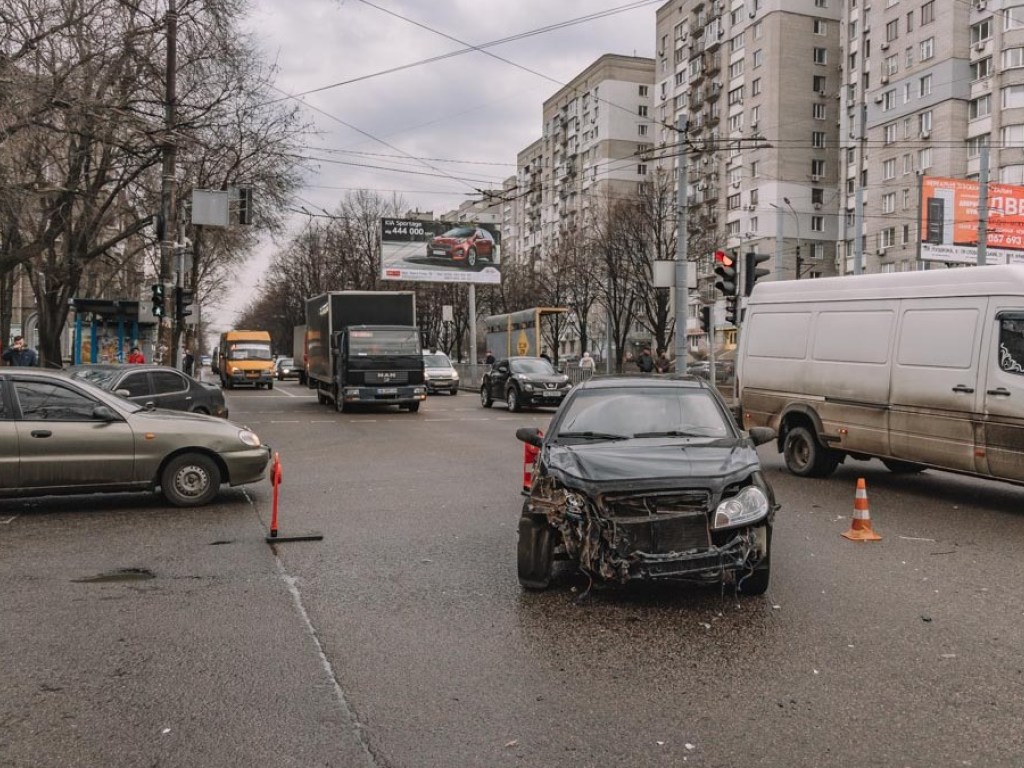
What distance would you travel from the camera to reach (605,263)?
45.5 meters

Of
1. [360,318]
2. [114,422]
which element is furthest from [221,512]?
[360,318]

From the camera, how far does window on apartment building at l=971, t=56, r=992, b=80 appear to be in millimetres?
48875

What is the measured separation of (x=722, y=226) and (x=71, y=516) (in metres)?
61.3

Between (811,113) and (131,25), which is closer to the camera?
(131,25)

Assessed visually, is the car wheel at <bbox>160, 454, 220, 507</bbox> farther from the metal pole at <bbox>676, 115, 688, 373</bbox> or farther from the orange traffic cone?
the metal pole at <bbox>676, 115, 688, 373</bbox>

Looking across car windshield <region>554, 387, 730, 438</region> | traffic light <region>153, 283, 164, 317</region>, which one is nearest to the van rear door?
car windshield <region>554, 387, 730, 438</region>

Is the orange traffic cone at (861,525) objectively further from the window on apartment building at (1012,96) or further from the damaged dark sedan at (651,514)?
the window on apartment building at (1012,96)

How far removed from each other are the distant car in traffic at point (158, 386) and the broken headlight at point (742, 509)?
40.5ft

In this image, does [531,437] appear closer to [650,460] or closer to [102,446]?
[650,460]

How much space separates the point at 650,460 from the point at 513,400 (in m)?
19.3

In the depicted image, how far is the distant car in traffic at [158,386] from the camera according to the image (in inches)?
640

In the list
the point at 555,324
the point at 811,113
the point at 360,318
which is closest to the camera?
the point at 360,318

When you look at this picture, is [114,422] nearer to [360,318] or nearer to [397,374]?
Answer: [397,374]

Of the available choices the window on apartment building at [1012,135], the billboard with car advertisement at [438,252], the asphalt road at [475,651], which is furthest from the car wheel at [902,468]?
the window on apartment building at [1012,135]
